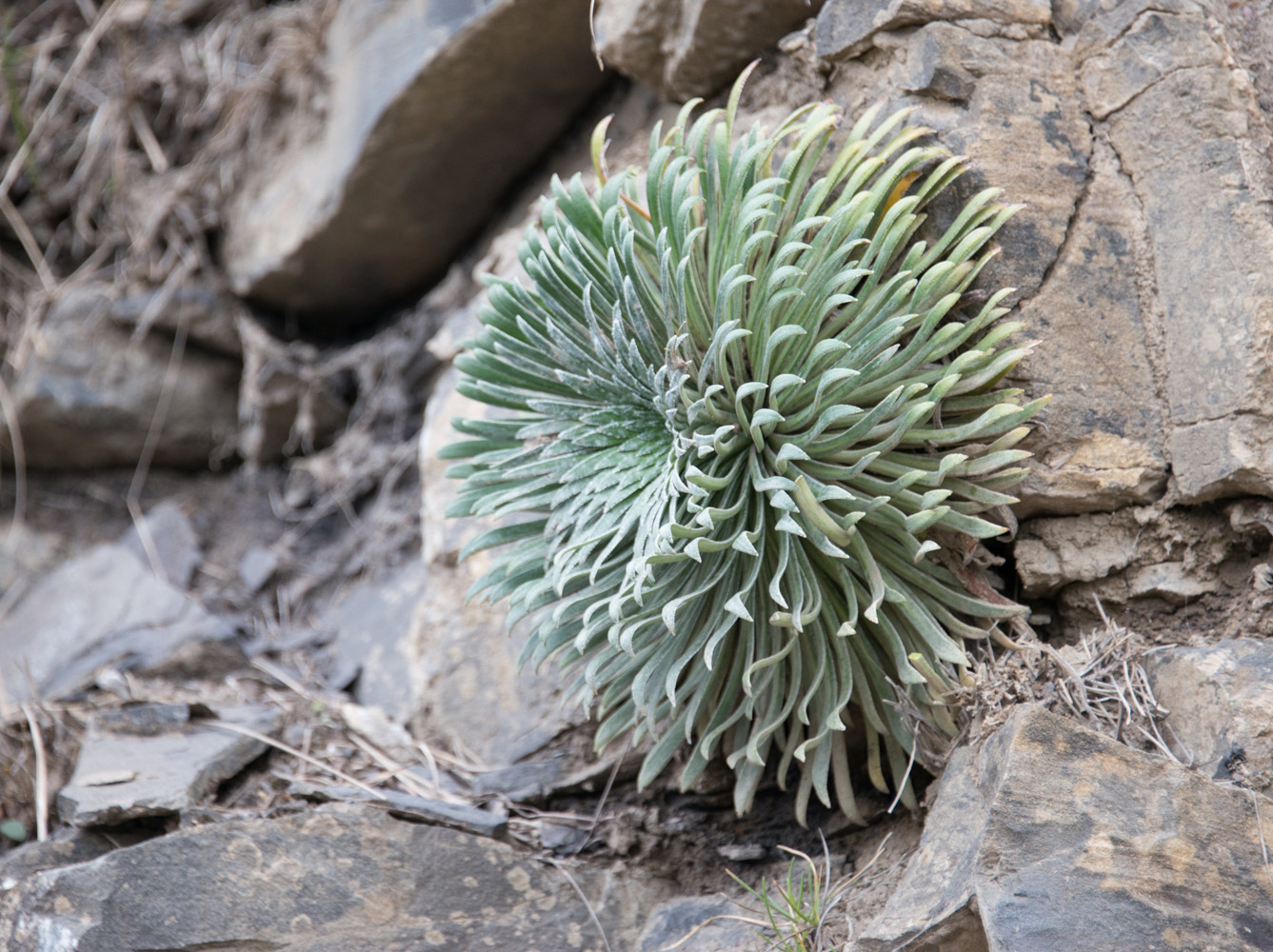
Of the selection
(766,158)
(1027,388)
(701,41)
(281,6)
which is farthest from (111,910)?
(281,6)

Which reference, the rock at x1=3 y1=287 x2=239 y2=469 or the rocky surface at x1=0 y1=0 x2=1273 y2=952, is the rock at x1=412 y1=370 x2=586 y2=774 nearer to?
the rocky surface at x1=0 y1=0 x2=1273 y2=952

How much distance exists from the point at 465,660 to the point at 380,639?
0.42 meters

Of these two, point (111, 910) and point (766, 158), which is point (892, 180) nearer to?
point (766, 158)

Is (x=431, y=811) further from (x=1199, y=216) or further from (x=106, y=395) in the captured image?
(x=106, y=395)

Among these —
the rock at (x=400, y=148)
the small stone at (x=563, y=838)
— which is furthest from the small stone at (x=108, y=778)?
the rock at (x=400, y=148)

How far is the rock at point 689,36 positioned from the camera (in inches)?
96.4

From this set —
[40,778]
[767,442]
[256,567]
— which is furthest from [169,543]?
[767,442]

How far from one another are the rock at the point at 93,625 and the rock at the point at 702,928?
1.72 meters

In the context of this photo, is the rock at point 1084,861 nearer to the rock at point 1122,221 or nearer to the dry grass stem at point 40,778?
the rock at point 1122,221

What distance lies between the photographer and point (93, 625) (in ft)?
10.5

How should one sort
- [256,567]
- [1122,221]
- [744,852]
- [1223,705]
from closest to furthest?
[1223,705]
[1122,221]
[744,852]
[256,567]

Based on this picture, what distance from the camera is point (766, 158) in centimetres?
190

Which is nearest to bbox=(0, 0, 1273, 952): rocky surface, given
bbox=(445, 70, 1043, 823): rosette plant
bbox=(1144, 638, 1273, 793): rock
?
bbox=(1144, 638, 1273, 793): rock

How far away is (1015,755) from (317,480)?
8.84 feet
